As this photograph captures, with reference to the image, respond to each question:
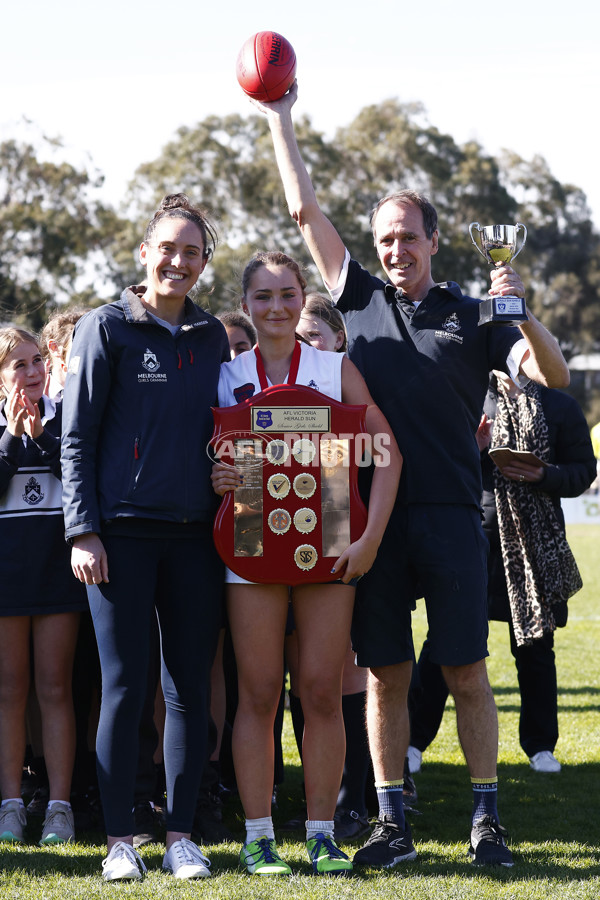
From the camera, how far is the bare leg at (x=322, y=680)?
352 cm

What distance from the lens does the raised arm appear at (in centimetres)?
384

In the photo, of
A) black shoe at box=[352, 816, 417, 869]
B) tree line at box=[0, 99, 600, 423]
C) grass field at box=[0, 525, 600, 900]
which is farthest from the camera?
tree line at box=[0, 99, 600, 423]

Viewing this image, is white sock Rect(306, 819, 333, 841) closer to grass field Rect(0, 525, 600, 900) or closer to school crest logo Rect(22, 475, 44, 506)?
grass field Rect(0, 525, 600, 900)

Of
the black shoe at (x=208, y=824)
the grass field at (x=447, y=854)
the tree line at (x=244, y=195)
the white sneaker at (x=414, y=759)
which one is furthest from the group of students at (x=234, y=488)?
the tree line at (x=244, y=195)

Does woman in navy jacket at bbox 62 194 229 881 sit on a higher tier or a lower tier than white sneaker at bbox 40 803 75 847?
higher

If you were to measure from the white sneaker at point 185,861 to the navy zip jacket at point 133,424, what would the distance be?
3.77 ft

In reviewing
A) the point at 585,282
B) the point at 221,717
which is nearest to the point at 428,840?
the point at 221,717

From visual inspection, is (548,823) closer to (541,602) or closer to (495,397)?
(541,602)

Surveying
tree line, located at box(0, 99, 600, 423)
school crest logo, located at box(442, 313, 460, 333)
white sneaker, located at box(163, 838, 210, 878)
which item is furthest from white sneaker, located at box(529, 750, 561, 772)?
tree line, located at box(0, 99, 600, 423)

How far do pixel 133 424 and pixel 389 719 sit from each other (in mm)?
1501

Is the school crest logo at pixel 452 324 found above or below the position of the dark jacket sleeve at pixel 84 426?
above

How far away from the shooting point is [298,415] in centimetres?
355

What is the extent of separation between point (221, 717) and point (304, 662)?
106 cm

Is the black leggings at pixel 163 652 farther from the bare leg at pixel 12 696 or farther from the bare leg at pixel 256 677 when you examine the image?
the bare leg at pixel 12 696
